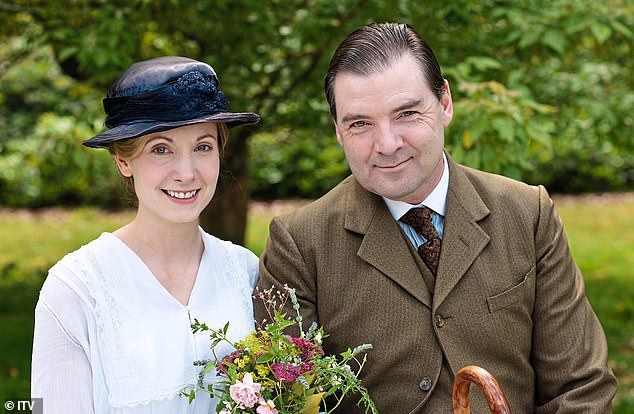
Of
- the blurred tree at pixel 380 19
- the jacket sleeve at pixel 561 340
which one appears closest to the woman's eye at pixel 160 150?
the jacket sleeve at pixel 561 340

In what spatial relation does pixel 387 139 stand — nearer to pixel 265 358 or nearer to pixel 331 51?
pixel 265 358

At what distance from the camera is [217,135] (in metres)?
2.73

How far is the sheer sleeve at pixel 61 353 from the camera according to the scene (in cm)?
249

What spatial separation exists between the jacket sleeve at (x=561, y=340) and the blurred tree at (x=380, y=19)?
2.95 feet

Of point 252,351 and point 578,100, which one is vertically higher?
point 578,100

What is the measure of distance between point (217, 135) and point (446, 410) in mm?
1076

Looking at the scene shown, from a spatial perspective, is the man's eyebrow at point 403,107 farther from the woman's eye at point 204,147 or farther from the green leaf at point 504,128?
the green leaf at point 504,128

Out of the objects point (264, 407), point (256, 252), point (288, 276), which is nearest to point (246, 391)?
point (264, 407)

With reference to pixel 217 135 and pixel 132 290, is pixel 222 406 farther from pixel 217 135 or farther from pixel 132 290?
pixel 217 135

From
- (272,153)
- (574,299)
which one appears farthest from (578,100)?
(272,153)

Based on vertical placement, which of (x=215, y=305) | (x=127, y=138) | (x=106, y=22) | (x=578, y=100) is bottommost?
(x=215, y=305)

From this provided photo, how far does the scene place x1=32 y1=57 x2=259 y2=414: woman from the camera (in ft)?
8.21

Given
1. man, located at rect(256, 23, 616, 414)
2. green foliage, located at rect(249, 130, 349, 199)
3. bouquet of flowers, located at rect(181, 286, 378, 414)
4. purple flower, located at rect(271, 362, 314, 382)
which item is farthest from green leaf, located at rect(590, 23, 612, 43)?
green foliage, located at rect(249, 130, 349, 199)

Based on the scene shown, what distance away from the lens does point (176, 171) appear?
259cm
